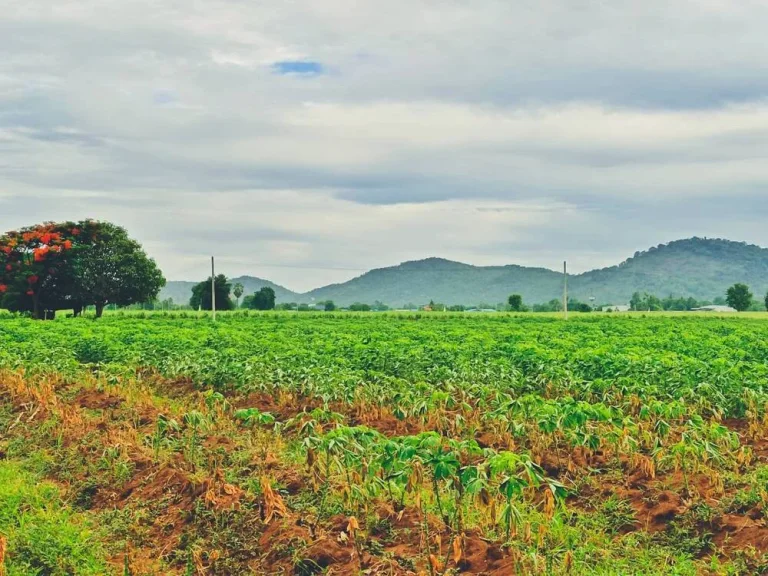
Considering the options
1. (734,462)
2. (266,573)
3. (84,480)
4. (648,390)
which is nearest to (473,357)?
(648,390)

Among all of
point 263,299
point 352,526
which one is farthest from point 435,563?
point 263,299

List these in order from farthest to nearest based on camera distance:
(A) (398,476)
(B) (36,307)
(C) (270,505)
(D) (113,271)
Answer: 1. (D) (113,271)
2. (B) (36,307)
3. (C) (270,505)
4. (A) (398,476)

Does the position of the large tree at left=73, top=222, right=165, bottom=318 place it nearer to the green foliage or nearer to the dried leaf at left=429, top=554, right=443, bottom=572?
the green foliage

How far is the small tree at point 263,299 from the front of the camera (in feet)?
326

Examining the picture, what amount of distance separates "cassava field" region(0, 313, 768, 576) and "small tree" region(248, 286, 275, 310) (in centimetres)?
8512

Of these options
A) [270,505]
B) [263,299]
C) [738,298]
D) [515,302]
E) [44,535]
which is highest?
[263,299]

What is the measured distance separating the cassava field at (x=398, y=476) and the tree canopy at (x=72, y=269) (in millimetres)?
46793

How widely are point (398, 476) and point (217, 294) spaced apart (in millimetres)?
78694

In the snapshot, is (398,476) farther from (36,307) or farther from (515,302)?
(515,302)

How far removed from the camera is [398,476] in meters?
6.48

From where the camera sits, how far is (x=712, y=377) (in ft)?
39.9

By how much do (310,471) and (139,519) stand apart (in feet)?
5.93

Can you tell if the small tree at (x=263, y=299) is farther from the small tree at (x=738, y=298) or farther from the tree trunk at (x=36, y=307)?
the small tree at (x=738, y=298)

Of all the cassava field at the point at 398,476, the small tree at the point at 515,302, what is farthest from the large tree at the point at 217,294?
the cassava field at the point at 398,476
